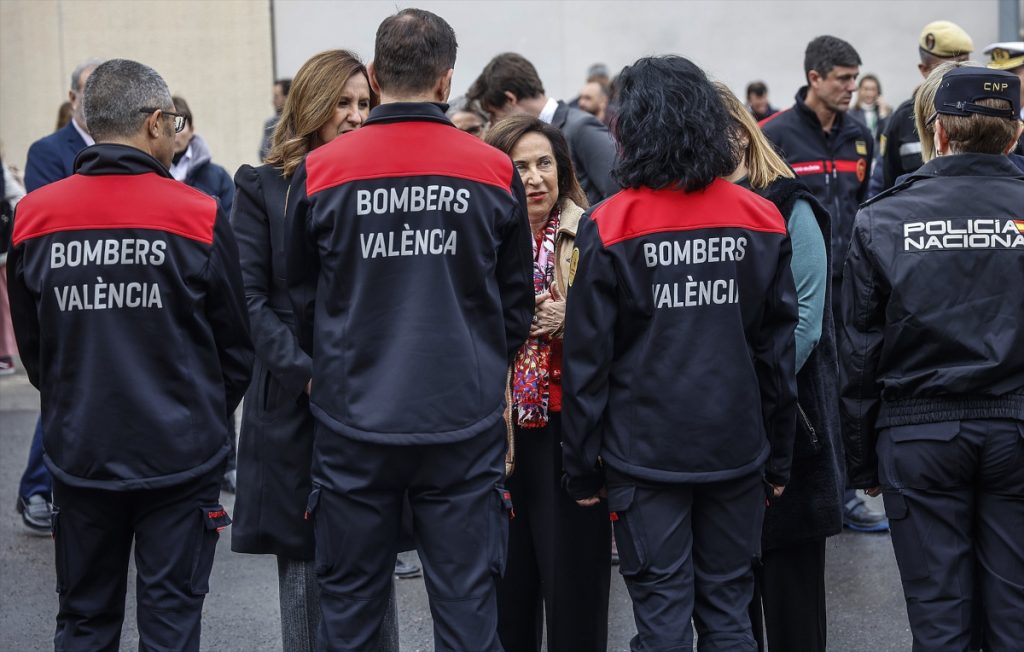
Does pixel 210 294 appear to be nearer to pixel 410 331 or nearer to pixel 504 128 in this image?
pixel 410 331

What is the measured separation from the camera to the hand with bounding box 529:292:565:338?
13.1 ft

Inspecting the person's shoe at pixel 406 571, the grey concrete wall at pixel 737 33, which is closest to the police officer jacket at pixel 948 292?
the person's shoe at pixel 406 571

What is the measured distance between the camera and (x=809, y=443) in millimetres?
3887

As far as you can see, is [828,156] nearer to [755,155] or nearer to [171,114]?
[755,155]

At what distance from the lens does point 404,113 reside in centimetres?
339

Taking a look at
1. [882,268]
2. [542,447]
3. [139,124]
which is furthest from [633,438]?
[139,124]

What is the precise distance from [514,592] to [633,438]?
2.96 feet

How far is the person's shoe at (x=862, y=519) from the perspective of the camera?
6312mm

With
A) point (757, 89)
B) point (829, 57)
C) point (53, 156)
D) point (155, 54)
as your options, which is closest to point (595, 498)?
point (53, 156)

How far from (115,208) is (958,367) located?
2330 mm

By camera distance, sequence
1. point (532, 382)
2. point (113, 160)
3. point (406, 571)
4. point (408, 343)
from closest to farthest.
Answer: point (408, 343)
point (113, 160)
point (532, 382)
point (406, 571)

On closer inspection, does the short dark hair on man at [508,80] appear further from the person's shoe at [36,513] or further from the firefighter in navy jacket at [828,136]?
A: the person's shoe at [36,513]

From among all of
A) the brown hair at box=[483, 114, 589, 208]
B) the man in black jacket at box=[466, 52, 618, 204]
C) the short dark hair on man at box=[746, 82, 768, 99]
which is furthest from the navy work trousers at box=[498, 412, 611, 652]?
the short dark hair on man at box=[746, 82, 768, 99]

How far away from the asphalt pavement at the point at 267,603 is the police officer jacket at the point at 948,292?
162 centimetres
